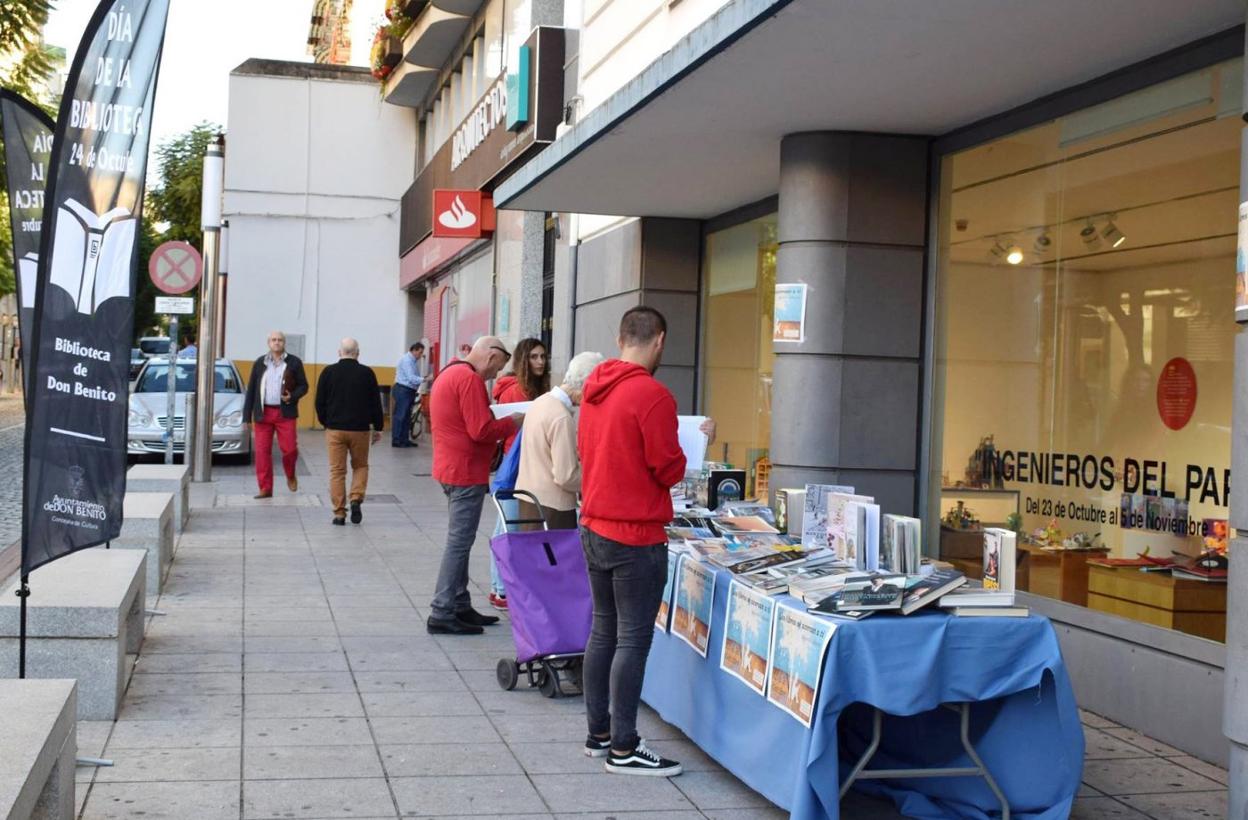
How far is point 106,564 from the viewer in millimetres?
7281

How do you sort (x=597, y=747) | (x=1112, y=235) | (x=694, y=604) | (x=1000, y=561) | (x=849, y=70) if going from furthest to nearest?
(x=1112, y=235)
(x=849, y=70)
(x=694, y=604)
(x=597, y=747)
(x=1000, y=561)

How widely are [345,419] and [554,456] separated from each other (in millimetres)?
6937

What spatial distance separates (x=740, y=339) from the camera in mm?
12641

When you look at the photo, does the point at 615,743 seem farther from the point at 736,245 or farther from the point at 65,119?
the point at 736,245

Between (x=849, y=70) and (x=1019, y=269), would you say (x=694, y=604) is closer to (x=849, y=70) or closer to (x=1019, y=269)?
(x=849, y=70)

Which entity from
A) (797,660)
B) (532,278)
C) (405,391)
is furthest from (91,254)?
(405,391)

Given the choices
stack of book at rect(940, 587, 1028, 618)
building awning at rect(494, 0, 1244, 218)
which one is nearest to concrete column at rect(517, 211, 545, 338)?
building awning at rect(494, 0, 1244, 218)

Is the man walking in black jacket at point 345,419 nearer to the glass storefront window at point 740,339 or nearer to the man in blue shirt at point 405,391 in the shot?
the glass storefront window at point 740,339

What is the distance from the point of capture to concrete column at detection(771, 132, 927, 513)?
8891 mm

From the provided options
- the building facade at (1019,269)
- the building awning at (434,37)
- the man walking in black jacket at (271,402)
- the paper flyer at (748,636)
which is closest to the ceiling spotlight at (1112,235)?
the building facade at (1019,269)

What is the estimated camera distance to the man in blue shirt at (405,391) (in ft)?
80.5

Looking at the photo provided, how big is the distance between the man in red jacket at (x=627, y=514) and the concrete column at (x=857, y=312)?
11.2 feet

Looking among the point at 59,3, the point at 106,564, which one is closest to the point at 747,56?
the point at 106,564

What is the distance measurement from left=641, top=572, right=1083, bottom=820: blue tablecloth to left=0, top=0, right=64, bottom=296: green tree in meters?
12.2
